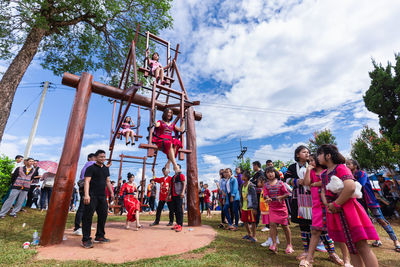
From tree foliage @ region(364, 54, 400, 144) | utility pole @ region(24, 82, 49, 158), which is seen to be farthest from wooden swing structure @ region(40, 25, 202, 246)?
tree foliage @ region(364, 54, 400, 144)

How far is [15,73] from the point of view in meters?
7.70

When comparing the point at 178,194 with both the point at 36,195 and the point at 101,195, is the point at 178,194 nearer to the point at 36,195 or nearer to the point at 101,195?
the point at 101,195

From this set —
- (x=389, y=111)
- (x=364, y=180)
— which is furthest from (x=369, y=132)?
(x=364, y=180)

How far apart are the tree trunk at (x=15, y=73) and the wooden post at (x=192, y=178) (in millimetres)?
6526

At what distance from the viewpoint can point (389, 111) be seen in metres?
18.7

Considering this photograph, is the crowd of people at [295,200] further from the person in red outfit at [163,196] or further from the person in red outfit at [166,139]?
the person in red outfit at [166,139]

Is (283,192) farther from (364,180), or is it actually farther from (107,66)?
(107,66)

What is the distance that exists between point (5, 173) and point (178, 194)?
258 inches

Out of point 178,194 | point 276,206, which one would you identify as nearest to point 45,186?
point 178,194

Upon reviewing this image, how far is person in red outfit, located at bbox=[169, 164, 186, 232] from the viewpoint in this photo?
639 cm

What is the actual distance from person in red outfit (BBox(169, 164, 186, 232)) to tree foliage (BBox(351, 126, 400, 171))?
51.8 feet

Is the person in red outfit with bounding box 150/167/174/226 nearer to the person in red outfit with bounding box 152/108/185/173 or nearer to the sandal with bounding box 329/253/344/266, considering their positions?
the person in red outfit with bounding box 152/108/185/173

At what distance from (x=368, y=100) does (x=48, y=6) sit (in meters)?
25.3

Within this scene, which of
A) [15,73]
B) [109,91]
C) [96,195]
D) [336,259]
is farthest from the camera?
[15,73]
